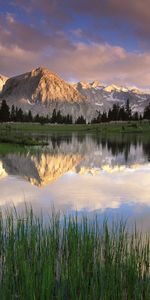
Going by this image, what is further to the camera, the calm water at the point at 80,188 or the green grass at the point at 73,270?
the calm water at the point at 80,188

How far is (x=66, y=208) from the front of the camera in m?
24.6

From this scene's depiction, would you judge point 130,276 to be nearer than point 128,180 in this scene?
Yes

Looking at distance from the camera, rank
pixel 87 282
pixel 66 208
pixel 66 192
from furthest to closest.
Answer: pixel 66 192, pixel 66 208, pixel 87 282

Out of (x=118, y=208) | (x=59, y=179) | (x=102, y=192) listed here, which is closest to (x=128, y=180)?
(x=59, y=179)

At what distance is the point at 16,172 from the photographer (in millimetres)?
44031

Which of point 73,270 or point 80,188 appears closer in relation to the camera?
point 73,270

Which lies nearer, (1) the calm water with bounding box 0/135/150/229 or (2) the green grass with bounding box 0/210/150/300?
(2) the green grass with bounding box 0/210/150/300

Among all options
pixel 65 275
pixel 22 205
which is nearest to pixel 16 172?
pixel 22 205

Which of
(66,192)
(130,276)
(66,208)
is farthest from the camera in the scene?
(66,192)

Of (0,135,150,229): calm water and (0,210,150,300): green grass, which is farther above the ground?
(0,210,150,300): green grass

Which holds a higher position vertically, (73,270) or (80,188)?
(73,270)

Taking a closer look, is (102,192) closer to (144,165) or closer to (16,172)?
(16,172)

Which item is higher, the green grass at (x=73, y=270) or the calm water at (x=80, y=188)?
the green grass at (x=73, y=270)

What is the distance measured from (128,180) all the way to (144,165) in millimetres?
16263
